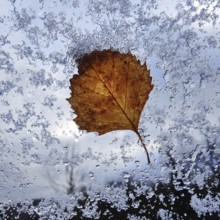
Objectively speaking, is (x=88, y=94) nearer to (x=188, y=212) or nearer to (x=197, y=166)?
(x=197, y=166)

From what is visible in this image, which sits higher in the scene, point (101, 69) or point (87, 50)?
point (87, 50)

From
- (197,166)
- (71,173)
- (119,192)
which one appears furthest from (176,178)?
(71,173)

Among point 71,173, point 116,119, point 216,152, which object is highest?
point 71,173

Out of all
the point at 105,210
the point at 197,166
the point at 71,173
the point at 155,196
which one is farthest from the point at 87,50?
the point at 71,173

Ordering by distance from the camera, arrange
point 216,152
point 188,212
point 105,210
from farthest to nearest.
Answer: point 105,210 → point 188,212 → point 216,152

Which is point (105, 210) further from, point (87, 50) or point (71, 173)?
point (87, 50)

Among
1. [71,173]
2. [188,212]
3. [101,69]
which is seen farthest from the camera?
[71,173]

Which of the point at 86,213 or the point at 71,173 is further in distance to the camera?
the point at 71,173
